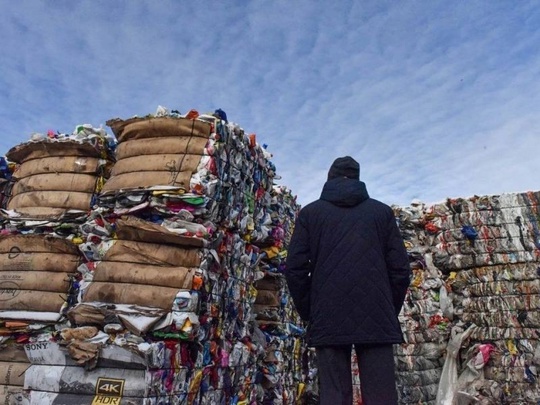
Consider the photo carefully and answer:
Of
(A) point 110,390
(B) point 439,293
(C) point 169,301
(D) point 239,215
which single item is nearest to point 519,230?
(B) point 439,293

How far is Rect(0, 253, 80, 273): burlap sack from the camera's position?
3369 millimetres

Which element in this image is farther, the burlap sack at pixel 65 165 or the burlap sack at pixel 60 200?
the burlap sack at pixel 65 165

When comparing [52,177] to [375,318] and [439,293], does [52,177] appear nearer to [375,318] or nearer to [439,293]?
[375,318]

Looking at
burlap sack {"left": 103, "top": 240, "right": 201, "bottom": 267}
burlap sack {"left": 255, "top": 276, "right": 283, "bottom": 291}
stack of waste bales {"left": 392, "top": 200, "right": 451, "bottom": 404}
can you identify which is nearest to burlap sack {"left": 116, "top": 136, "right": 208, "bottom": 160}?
burlap sack {"left": 103, "top": 240, "right": 201, "bottom": 267}

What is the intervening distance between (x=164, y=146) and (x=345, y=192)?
154 centimetres

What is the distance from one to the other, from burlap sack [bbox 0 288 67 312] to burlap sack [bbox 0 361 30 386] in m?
0.37

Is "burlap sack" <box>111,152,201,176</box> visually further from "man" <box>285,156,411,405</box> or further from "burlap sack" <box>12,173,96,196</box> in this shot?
"man" <box>285,156,411,405</box>

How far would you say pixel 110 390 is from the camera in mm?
2732

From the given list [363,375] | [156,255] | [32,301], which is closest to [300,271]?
[363,375]

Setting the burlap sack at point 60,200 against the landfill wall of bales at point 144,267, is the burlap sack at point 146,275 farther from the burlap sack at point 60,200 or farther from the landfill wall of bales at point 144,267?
the burlap sack at point 60,200

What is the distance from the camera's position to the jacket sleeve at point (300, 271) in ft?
8.34

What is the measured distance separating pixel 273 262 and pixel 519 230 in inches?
135

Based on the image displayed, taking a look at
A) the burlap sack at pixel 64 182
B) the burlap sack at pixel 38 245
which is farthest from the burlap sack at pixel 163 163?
the burlap sack at pixel 38 245

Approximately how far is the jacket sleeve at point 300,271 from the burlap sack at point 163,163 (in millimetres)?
1098
